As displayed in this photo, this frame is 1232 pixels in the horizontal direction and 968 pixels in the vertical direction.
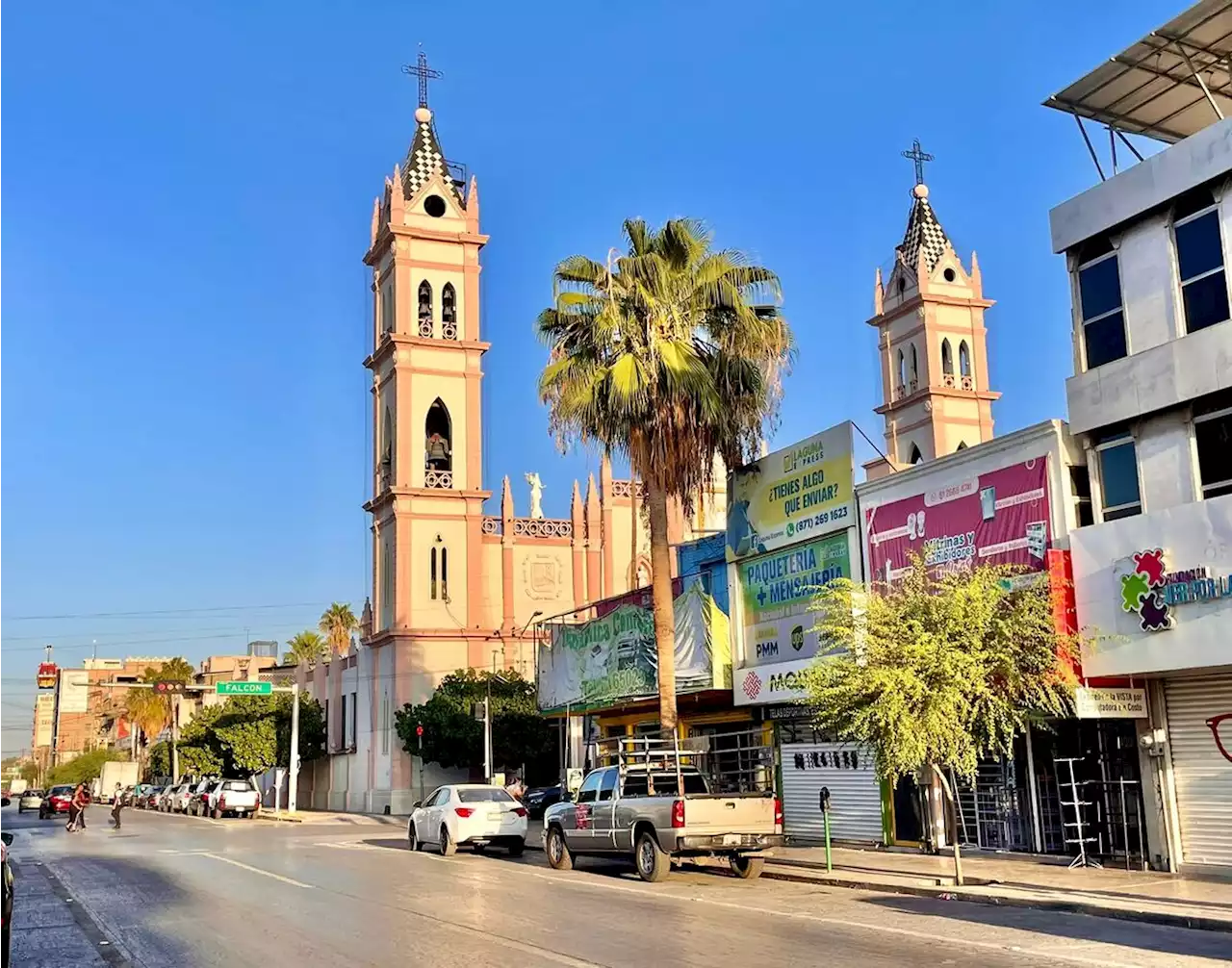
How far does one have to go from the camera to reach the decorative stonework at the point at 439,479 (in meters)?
55.7

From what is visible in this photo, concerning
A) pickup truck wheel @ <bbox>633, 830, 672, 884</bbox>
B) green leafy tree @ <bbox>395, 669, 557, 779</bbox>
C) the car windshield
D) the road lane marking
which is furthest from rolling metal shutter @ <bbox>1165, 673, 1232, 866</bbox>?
green leafy tree @ <bbox>395, 669, 557, 779</bbox>

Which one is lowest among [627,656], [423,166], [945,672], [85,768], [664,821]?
[664,821]

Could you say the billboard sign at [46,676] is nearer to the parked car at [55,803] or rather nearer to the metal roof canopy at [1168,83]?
the parked car at [55,803]

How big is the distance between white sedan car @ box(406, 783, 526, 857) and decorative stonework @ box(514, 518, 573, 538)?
34.8 metres

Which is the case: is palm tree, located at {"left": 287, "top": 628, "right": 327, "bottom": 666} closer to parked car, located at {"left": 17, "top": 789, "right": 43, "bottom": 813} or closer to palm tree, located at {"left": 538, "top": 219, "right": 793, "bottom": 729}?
parked car, located at {"left": 17, "top": 789, "right": 43, "bottom": 813}

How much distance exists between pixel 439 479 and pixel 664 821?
123 feet

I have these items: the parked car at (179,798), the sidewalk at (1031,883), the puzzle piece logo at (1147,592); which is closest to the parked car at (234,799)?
the parked car at (179,798)

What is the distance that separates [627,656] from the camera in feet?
106

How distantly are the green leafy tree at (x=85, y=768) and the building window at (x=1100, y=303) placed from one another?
141 m

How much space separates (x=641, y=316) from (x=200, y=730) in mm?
52795

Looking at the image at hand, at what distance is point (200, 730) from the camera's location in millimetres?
70375

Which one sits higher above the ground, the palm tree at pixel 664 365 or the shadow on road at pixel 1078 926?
the palm tree at pixel 664 365

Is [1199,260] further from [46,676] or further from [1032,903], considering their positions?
[46,676]

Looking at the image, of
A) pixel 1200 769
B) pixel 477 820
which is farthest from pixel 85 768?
pixel 1200 769
